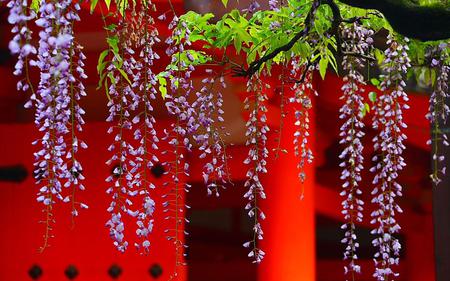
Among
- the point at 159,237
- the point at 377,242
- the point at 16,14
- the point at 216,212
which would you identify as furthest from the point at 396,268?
the point at 16,14

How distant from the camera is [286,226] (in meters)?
5.54

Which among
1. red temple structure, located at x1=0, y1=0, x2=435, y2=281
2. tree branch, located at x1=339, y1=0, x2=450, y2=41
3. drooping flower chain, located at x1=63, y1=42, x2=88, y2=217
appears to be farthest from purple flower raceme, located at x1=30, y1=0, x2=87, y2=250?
red temple structure, located at x1=0, y1=0, x2=435, y2=281

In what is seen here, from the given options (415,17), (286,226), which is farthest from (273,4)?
(286,226)

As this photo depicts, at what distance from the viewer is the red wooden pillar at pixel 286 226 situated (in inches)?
218

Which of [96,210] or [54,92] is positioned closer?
[54,92]

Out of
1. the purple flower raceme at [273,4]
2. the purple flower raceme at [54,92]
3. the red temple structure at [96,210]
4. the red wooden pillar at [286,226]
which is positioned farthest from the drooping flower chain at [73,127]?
the red wooden pillar at [286,226]

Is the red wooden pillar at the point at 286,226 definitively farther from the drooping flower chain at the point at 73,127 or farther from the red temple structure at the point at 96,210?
the drooping flower chain at the point at 73,127

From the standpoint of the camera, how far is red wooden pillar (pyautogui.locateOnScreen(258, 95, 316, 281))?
5527 mm

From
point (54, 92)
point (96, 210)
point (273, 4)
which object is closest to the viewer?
point (54, 92)

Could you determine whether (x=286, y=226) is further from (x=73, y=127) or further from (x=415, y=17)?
(x=415, y=17)

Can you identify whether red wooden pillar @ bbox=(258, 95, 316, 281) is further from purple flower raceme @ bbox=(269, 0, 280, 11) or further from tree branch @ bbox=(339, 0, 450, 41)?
tree branch @ bbox=(339, 0, 450, 41)

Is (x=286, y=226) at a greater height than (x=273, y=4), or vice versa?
(x=273, y=4)

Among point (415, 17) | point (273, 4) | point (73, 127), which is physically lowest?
point (73, 127)

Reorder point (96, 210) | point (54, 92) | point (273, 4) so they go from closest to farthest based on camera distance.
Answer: point (54, 92) → point (273, 4) → point (96, 210)
